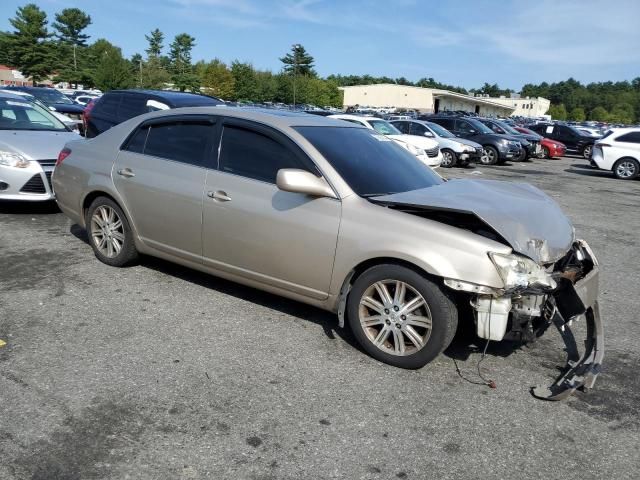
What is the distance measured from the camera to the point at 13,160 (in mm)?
7148

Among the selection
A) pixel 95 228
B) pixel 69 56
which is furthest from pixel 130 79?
pixel 95 228

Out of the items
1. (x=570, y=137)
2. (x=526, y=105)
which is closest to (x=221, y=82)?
(x=570, y=137)

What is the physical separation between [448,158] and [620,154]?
243 inches

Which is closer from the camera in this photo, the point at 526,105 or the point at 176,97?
the point at 176,97

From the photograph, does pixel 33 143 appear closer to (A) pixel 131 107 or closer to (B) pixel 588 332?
(A) pixel 131 107

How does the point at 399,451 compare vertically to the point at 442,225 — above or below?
below

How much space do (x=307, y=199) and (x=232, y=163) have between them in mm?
835

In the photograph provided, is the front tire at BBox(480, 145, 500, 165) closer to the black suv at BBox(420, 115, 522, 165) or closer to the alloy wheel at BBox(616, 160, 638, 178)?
the black suv at BBox(420, 115, 522, 165)

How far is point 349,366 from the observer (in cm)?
377

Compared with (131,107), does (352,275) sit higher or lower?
lower

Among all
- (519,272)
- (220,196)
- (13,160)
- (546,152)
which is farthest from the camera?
(546,152)

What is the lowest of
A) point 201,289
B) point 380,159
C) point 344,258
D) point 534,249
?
point 201,289

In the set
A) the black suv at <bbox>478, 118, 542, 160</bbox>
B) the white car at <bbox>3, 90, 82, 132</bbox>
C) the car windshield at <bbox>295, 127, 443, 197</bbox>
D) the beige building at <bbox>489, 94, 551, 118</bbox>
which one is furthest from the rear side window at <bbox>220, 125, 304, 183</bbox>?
the beige building at <bbox>489, 94, 551, 118</bbox>

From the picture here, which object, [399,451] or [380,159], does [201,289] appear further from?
[399,451]
